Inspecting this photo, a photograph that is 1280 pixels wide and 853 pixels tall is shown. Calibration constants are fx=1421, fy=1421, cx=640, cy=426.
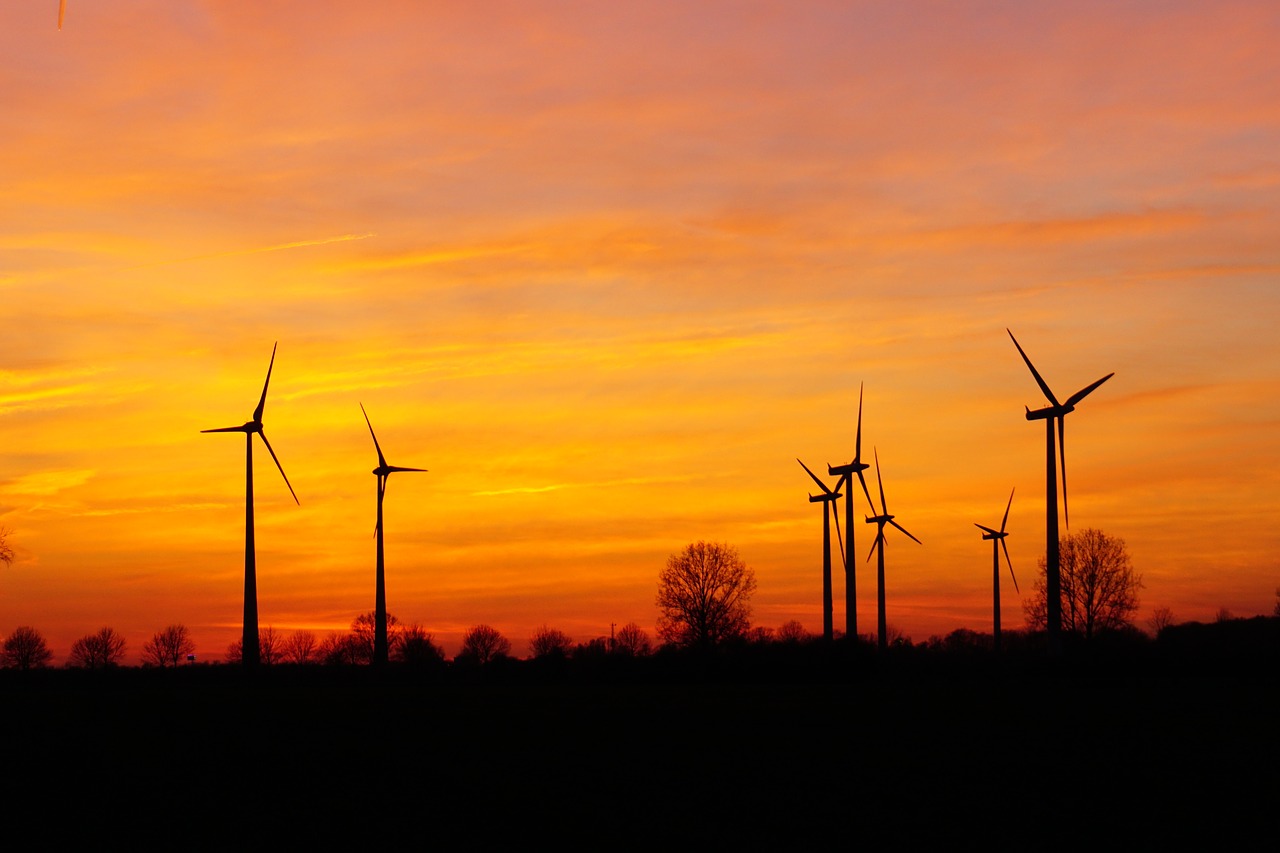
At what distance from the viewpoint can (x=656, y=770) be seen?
43.2 metres

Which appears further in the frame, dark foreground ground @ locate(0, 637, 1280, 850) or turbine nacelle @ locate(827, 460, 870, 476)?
turbine nacelle @ locate(827, 460, 870, 476)

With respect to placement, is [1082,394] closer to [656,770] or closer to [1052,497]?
[1052,497]

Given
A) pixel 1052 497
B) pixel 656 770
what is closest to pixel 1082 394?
pixel 1052 497

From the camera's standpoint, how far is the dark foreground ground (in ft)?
111

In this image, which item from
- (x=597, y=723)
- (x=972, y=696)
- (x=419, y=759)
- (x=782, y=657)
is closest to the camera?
(x=419, y=759)

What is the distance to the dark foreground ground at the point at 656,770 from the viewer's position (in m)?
33.8

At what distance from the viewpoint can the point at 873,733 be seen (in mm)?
51375

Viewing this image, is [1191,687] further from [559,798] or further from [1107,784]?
[559,798]

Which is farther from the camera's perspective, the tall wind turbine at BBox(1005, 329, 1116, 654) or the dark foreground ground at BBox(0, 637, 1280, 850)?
the tall wind turbine at BBox(1005, 329, 1116, 654)

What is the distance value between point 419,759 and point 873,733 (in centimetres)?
1651

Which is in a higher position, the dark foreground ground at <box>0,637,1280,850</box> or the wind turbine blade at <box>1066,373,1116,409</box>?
the wind turbine blade at <box>1066,373,1116,409</box>

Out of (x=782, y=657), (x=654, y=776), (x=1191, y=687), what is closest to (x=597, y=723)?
(x=654, y=776)

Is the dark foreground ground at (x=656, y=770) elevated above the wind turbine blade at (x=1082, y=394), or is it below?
below

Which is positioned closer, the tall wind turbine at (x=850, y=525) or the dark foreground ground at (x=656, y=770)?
the dark foreground ground at (x=656, y=770)
